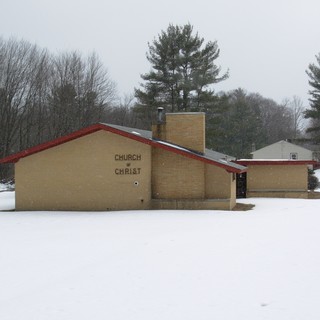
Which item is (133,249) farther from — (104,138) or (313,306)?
(104,138)

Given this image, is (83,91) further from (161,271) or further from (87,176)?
(161,271)

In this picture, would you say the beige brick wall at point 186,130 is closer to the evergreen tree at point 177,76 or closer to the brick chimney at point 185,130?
the brick chimney at point 185,130

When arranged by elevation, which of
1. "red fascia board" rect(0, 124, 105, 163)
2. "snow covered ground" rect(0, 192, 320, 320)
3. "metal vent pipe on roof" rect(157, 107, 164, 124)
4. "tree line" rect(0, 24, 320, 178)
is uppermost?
"tree line" rect(0, 24, 320, 178)

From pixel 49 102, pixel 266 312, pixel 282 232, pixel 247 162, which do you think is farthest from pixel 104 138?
pixel 49 102

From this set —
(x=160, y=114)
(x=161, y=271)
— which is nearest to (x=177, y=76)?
(x=160, y=114)

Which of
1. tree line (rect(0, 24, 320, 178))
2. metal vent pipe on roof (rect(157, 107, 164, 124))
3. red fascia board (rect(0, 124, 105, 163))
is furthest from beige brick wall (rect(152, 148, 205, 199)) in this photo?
tree line (rect(0, 24, 320, 178))

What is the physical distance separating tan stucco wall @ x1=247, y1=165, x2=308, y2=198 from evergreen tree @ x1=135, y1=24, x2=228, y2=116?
17.5 m

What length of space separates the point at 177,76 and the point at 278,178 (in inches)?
765

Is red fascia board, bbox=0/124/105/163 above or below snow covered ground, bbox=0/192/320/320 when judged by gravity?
above

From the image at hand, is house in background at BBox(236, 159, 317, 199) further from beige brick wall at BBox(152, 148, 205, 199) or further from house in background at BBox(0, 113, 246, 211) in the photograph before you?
beige brick wall at BBox(152, 148, 205, 199)

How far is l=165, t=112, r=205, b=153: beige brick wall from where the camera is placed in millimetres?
20609

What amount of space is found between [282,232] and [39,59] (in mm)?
41383

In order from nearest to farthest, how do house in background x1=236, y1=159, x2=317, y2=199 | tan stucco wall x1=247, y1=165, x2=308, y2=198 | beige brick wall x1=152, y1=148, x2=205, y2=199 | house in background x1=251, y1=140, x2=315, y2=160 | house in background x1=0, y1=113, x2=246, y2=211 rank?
house in background x1=0, y1=113, x2=246, y2=211, beige brick wall x1=152, y1=148, x2=205, y2=199, house in background x1=236, y1=159, x2=317, y2=199, tan stucco wall x1=247, y1=165, x2=308, y2=198, house in background x1=251, y1=140, x2=315, y2=160

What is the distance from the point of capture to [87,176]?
18.7 m
